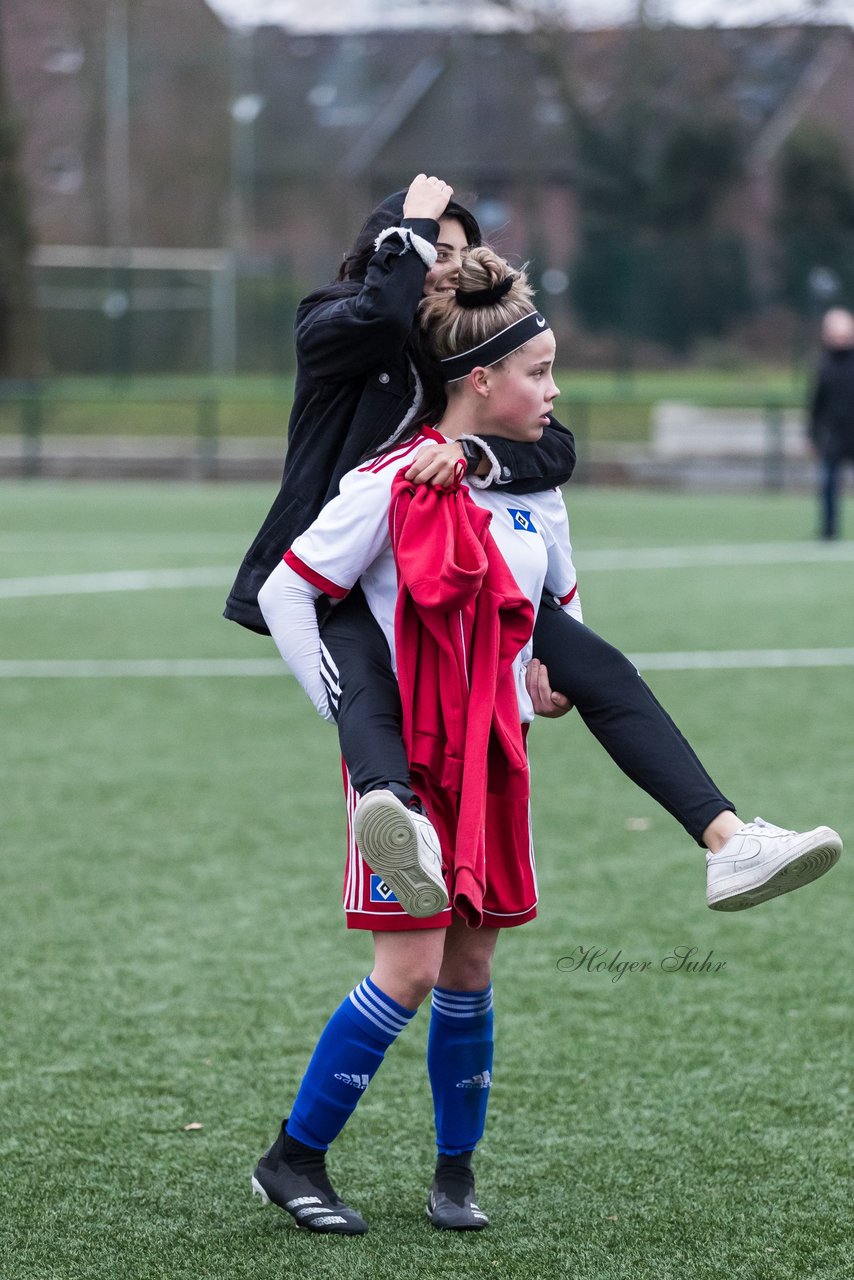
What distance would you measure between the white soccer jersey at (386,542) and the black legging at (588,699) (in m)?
0.05

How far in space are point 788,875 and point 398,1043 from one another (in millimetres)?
1717

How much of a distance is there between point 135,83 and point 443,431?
44.8m

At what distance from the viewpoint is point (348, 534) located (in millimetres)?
3213

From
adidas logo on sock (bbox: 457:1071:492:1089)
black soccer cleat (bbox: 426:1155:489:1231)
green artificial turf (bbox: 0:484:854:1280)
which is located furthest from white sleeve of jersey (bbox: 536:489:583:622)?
green artificial turf (bbox: 0:484:854:1280)

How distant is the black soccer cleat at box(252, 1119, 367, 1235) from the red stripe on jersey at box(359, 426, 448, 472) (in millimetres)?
1212

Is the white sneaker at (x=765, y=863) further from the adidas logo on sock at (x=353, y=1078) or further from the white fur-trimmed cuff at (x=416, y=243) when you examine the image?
the white fur-trimmed cuff at (x=416, y=243)

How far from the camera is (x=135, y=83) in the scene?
4569 cm

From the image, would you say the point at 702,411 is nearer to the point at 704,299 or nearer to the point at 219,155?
the point at 704,299

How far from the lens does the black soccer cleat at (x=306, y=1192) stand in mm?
3461

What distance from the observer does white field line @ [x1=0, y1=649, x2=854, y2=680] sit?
417 inches

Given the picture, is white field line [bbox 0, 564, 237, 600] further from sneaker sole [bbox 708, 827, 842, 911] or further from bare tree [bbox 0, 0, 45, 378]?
bare tree [bbox 0, 0, 45, 378]

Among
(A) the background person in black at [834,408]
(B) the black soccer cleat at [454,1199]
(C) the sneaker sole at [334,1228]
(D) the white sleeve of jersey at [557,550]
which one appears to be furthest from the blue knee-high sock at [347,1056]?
(A) the background person in black at [834,408]

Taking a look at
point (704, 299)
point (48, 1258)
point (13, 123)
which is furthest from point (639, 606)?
point (13, 123)

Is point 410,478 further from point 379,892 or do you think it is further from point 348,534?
point 379,892
